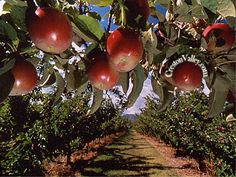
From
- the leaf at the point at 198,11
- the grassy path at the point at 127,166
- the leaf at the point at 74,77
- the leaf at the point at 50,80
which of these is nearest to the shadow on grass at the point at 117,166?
the grassy path at the point at 127,166

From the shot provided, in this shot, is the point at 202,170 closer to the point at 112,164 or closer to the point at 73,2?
the point at 112,164

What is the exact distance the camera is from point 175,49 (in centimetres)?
85

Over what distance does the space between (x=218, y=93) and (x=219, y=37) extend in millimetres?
172

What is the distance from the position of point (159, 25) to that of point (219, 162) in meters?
9.49

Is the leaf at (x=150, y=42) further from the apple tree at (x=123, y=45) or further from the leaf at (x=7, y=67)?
the leaf at (x=7, y=67)

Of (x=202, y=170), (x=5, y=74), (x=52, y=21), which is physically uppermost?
(x=52, y=21)

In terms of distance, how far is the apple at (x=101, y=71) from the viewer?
0.88 m

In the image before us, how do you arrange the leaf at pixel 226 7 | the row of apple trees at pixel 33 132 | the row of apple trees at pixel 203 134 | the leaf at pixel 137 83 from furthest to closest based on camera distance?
the row of apple trees at pixel 203 134, the row of apple trees at pixel 33 132, the leaf at pixel 137 83, the leaf at pixel 226 7

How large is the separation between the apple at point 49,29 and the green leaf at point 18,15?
0.02 m

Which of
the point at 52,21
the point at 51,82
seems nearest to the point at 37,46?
the point at 52,21

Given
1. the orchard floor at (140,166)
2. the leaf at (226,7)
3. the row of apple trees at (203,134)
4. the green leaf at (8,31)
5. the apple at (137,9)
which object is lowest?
the orchard floor at (140,166)

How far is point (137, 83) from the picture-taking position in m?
0.92

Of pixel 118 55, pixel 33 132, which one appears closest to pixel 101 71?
pixel 118 55

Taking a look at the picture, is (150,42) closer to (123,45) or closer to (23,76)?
(123,45)
